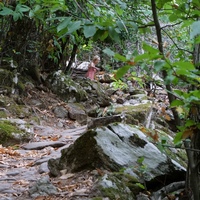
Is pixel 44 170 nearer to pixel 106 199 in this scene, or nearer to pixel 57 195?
pixel 57 195

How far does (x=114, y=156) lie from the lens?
10.8 feet

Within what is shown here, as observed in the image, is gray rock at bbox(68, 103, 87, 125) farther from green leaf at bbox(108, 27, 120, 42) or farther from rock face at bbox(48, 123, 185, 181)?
green leaf at bbox(108, 27, 120, 42)

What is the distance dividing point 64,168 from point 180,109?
73.3 inches

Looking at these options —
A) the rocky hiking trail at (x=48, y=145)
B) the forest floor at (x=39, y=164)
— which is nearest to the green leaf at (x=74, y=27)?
the rocky hiking trail at (x=48, y=145)

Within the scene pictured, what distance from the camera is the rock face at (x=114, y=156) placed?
3242mm

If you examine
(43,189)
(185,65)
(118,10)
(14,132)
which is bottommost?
(14,132)

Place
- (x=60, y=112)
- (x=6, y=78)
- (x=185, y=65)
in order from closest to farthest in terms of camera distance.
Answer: (x=185, y=65)
(x=6, y=78)
(x=60, y=112)

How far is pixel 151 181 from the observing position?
3227 mm

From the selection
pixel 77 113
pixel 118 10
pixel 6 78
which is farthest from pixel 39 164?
pixel 77 113

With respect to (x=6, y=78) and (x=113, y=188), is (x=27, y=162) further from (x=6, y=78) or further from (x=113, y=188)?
(x=6, y=78)

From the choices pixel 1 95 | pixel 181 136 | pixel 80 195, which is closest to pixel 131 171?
pixel 80 195

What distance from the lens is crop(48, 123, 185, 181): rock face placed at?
3.24 metres

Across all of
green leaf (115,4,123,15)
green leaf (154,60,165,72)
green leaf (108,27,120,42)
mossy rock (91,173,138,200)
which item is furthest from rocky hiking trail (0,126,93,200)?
green leaf (154,60,165,72)

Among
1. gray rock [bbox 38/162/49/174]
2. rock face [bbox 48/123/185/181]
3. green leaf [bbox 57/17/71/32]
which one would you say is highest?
green leaf [bbox 57/17/71/32]
